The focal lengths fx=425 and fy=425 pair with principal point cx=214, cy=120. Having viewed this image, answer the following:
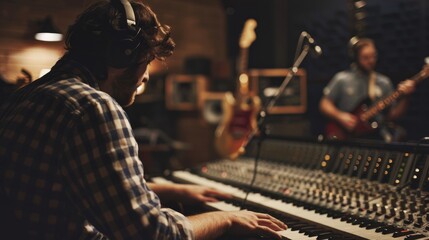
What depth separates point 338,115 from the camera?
489 centimetres

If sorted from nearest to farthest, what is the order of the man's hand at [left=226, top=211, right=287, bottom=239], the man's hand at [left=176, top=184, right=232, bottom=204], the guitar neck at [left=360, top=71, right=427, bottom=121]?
the man's hand at [left=226, top=211, right=287, bottom=239] → the man's hand at [left=176, top=184, right=232, bottom=204] → the guitar neck at [left=360, top=71, right=427, bottom=121]

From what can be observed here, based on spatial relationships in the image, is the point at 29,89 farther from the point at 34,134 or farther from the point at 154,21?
the point at 154,21

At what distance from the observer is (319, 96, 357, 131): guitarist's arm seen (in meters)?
4.73

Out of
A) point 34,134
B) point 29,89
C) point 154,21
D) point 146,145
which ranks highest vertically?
point 154,21

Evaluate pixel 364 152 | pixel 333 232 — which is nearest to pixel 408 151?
pixel 364 152

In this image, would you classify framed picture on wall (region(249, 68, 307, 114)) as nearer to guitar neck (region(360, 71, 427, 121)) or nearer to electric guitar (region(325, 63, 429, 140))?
electric guitar (region(325, 63, 429, 140))

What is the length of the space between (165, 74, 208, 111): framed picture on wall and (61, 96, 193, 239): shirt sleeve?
20.1 ft

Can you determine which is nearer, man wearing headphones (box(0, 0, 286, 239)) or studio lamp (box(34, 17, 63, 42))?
man wearing headphones (box(0, 0, 286, 239))

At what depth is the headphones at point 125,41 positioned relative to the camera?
132 cm

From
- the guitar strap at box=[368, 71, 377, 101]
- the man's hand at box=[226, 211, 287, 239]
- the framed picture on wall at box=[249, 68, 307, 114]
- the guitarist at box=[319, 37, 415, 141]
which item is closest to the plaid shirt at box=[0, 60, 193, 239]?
the man's hand at box=[226, 211, 287, 239]

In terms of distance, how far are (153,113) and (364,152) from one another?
5.72 m

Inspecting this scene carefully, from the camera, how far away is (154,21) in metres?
1.50

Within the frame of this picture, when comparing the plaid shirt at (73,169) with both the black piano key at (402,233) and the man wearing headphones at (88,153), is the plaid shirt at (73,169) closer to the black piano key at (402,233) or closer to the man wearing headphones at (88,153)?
the man wearing headphones at (88,153)

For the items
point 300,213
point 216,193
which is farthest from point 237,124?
point 300,213
